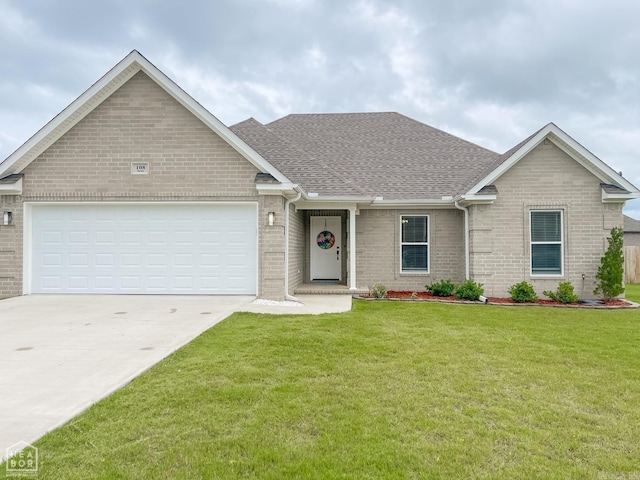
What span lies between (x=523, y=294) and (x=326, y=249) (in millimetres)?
6709

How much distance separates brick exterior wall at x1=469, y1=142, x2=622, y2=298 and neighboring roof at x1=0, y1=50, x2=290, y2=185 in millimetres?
6351

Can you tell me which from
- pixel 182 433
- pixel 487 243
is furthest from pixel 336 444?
pixel 487 243

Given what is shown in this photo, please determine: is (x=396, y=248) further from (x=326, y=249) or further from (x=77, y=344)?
(x=77, y=344)

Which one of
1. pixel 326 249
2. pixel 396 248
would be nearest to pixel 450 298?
pixel 396 248

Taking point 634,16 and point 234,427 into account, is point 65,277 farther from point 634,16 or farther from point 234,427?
point 634,16

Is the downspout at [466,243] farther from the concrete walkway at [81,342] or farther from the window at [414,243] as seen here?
the concrete walkway at [81,342]

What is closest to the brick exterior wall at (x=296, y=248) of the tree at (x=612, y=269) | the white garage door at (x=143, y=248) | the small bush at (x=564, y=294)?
the white garage door at (x=143, y=248)

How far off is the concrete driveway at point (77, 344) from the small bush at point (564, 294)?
28.1 feet

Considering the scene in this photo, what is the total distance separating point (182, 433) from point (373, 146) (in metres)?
14.0

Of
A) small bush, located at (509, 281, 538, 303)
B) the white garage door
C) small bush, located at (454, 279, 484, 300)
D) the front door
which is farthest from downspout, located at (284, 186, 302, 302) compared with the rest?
small bush, located at (509, 281, 538, 303)

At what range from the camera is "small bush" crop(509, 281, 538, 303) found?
11.2m

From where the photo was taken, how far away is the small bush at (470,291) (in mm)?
11445

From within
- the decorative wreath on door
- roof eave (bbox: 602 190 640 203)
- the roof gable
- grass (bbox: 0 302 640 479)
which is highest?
the roof gable

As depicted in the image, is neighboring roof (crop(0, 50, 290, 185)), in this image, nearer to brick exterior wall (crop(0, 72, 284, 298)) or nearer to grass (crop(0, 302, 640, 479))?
brick exterior wall (crop(0, 72, 284, 298))
